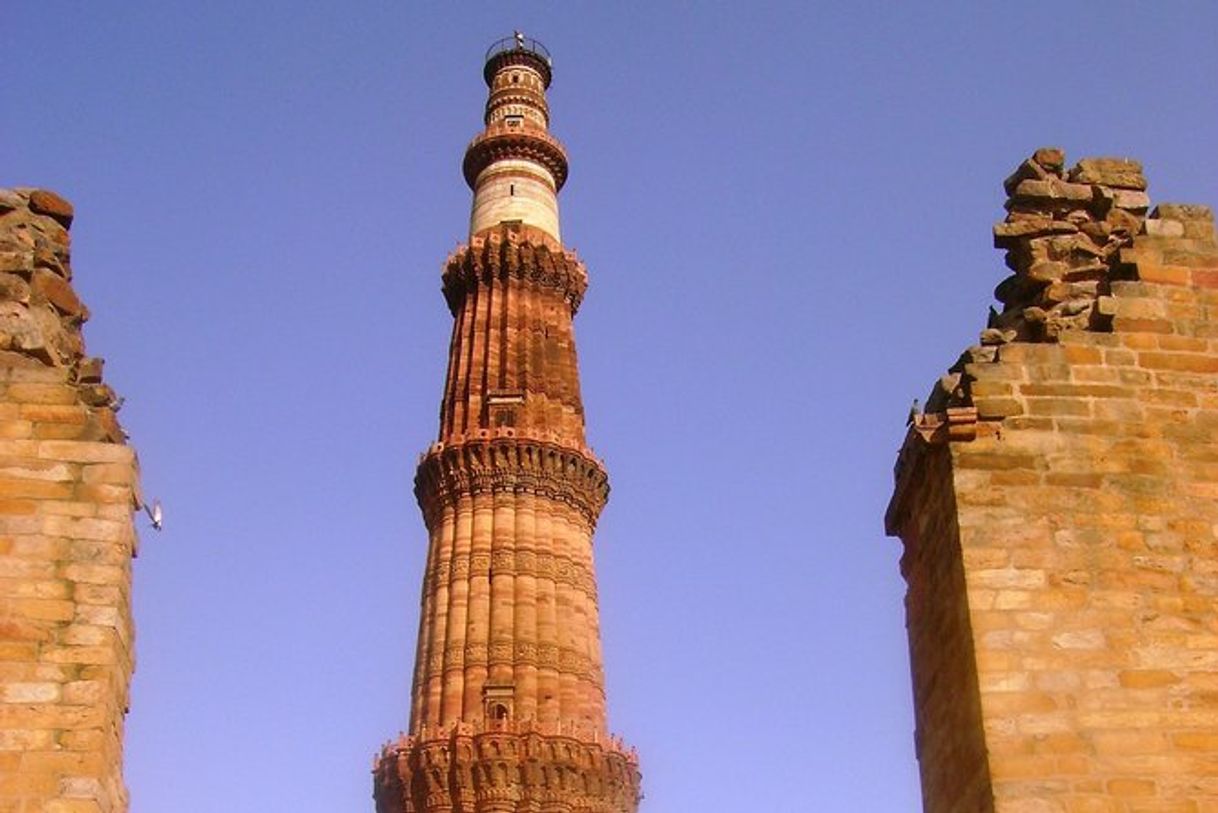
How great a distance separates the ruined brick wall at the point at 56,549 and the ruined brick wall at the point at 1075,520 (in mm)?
3297

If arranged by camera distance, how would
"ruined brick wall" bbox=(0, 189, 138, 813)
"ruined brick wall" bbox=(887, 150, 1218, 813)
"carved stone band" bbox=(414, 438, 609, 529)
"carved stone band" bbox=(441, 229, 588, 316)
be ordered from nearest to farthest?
"ruined brick wall" bbox=(887, 150, 1218, 813) → "ruined brick wall" bbox=(0, 189, 138, 813) → "carved stone band" bbox=(414, 438, 609, 529) → "carved stone band" bbox=(441, 229, 588, 316)

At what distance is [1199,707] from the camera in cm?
550

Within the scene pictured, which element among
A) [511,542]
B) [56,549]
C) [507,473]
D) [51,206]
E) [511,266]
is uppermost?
[511,266]

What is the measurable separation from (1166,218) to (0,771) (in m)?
5.34

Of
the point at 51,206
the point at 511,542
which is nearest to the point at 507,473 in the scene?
the point at 511,542

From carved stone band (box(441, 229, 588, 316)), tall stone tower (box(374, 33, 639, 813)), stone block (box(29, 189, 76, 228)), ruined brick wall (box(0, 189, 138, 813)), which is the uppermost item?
carved stone band (box(441, 229, 588, 316))

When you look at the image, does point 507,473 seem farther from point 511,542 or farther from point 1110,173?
point 1110,173

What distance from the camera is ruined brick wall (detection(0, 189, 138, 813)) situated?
5555 mm

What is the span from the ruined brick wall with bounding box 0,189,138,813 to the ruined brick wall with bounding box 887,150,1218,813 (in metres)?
3.30

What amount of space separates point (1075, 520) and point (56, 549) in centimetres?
404

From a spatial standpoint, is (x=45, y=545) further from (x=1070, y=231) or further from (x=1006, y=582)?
(x=1070, y=231)

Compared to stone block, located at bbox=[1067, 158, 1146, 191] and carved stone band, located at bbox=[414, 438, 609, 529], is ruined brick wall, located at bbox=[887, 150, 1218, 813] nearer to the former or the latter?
stone block, located at bbox=[1067, 158, 1146, 191]

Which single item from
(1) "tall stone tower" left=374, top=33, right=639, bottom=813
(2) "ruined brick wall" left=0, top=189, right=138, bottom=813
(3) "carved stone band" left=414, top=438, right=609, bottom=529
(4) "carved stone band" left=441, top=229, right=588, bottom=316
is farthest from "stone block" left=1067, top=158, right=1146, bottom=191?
(4) "carved stone band" left=441, top=229, right=588, bottom=316

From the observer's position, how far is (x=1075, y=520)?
19.5ft
